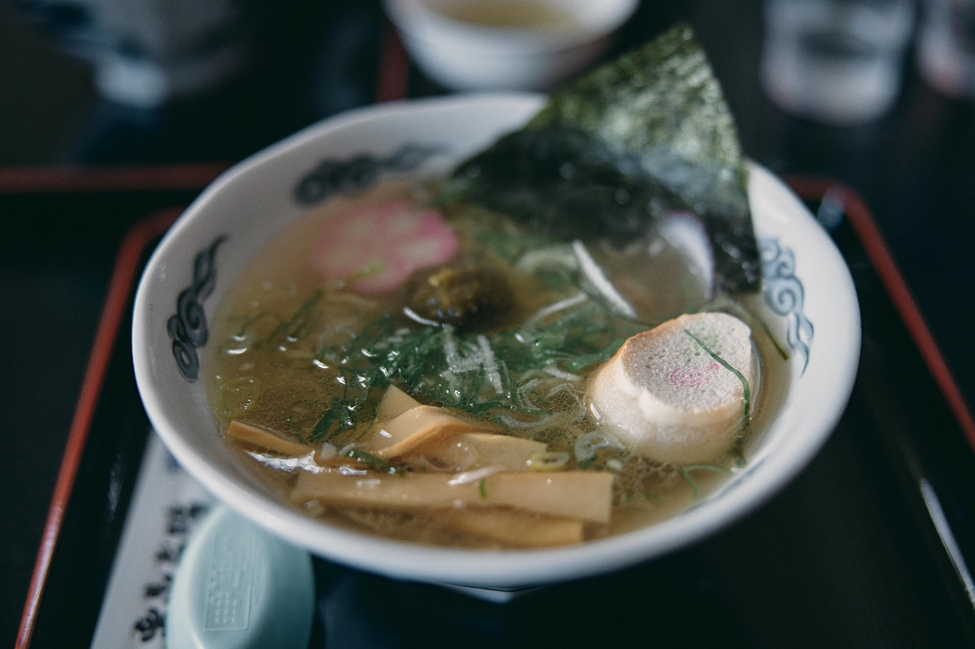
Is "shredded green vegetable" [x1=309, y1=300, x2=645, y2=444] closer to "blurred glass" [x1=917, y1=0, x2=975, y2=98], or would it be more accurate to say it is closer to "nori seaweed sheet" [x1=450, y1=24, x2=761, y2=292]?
"nori seaweed sheet" [x1=450, y1=24, x2=761, y2=292]

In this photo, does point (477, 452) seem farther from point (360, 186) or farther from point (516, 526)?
point (360, 186)

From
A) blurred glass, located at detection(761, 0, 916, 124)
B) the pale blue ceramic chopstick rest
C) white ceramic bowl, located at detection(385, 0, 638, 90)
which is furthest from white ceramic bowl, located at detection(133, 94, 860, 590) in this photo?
blurred glass, located at detection(761, 0, 916, 124)

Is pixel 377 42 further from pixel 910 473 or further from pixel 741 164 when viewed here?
pixel 910 473

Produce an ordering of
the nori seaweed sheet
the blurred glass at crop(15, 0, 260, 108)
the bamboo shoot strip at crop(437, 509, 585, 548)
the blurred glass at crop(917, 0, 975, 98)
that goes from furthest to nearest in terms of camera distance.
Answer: the blurred glass at crop(917, 0, 975, 98) → the blurred glass at crop(15, 0, 260, 108) → the nori seaweed sheet → the bamboo shoot strip at crop(437, 509, 585, 548)

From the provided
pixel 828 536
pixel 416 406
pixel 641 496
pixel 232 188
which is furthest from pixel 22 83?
pixel 828 536

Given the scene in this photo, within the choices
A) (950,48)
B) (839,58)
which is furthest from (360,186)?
(950,48)

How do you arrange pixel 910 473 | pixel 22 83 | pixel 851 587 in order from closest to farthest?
pixel 851 587
pixel 910 473
pixel 22 83

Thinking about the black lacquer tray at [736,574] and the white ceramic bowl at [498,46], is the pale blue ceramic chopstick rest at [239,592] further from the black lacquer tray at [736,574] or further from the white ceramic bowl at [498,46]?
the white ceramic bowl at [498,46]
